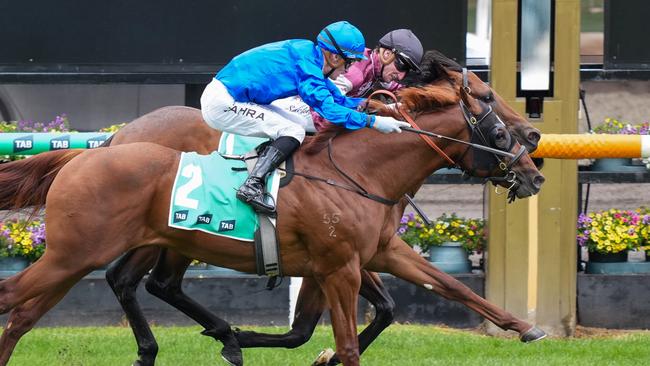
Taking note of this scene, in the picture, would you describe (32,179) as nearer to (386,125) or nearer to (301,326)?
(301,326)

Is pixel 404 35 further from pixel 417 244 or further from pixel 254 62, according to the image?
pixel 417 244

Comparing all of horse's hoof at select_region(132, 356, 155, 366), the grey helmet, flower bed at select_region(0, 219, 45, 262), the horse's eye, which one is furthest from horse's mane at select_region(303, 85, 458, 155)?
flower bed at select_region(0, 219, 45, 262)

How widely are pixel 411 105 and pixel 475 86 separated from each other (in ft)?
1.24

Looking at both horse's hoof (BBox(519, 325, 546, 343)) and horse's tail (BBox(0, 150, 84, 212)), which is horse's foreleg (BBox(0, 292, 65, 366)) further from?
horse's hoof (BBox(519, 325, 546, 343))

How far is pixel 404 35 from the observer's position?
7.34 metres

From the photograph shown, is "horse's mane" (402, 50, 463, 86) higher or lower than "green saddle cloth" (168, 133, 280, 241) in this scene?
higher

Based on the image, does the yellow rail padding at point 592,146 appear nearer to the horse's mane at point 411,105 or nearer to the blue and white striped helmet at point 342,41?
the horse's mane at point 411,105

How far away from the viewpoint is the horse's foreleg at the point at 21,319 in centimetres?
650

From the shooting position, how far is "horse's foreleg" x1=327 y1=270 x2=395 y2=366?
7.28 metres

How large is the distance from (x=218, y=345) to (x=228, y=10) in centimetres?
233

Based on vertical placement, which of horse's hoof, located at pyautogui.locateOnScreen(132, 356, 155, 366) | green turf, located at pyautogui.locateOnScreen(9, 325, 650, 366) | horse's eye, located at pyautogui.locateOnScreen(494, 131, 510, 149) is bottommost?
green turf, located at pyautogui.locateOnScreen(9, 325, 650, 366)

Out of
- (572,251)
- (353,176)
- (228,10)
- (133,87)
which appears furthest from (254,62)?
(133,87)

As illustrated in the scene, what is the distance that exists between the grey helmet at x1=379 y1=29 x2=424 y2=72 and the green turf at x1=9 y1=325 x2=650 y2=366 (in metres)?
1.70

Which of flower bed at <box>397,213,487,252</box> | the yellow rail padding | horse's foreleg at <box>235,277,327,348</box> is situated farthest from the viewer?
flower bed at <box>397,213,487,252</box>
